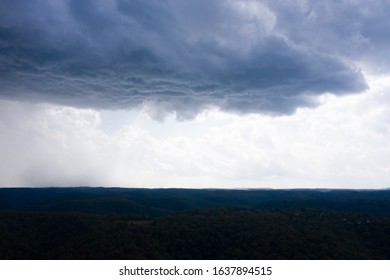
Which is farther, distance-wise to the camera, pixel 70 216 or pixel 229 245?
pixel 70 216

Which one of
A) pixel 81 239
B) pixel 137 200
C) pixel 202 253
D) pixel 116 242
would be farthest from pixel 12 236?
pixel 137 200

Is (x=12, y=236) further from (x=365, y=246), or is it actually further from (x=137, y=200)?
(x=137, y=200)

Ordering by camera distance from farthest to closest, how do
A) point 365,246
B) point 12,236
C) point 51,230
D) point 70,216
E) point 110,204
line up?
point 110,204 → point 70,216 → point 51,230 → point 12,236 → point 365,246

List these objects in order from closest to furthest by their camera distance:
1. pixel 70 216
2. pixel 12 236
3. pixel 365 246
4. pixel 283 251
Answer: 1. pixel 283 251
2. pixel 365 246
3. pixel 12 236
4. pixel 70 216

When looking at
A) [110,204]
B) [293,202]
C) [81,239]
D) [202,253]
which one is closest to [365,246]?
[202,253]

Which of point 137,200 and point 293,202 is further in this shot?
point 137,200

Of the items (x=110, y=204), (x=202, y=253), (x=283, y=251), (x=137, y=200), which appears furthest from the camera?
(x=137, y=200)
